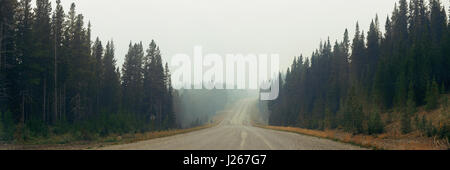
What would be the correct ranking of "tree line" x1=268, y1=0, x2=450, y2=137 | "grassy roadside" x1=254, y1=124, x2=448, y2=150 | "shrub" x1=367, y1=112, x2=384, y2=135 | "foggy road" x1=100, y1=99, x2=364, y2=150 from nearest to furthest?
"foggy road" x1=100, y1=99, x2=364, y2=150 → "grassy roadside" x1=254, y1=124, x2=448, y2=150 → "shrub" x1=367, y1=112, x2=384, y2=135 → "tree line" x1=268, y1=0, x2=450, y2=137

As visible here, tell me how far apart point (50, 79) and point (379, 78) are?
50.9 meters

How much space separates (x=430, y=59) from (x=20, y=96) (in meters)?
53.7

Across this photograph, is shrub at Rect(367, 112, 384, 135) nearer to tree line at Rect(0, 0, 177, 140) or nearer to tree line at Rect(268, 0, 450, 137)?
tree line at Rect(268, 0, 450, 137)

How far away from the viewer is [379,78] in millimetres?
55500

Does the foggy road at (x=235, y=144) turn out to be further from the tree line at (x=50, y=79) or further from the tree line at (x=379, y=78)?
the tree line at (x=50, y=79)

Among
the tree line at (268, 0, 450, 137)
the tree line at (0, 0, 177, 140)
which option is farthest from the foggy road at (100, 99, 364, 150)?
the tree line at (0, 0, 177, 140)

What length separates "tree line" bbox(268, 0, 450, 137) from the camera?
40906mm

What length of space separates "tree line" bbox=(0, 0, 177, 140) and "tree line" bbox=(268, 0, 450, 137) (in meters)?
30.7

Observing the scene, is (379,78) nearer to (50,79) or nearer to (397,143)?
(397,143)

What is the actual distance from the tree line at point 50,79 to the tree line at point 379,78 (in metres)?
30.7

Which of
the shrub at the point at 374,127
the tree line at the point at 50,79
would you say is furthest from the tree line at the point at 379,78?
the tree line at the point at 50,79

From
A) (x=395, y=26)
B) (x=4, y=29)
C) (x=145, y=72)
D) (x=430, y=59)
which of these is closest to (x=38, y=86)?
(x=4, y=29)

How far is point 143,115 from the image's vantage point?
66938 mm

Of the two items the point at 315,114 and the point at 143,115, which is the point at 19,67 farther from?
the point at 315,114
